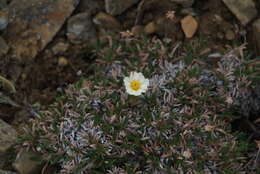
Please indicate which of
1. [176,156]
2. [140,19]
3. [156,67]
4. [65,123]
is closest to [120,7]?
[140,19]

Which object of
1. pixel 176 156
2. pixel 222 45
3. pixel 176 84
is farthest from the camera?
pixel 222 45

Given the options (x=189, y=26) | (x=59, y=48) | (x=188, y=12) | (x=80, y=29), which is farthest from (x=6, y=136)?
(x=188, y=12)

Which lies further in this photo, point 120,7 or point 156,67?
point 120,7

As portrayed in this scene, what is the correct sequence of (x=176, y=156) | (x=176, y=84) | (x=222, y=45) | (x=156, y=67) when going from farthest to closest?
(x=222, y=45), (x=156, y=67), (x=176, y=84), (x=176, y=156)

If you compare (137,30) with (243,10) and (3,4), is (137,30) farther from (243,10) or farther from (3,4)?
(3,4)

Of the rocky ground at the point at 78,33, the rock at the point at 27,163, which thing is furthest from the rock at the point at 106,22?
the rock at the point at 27,163

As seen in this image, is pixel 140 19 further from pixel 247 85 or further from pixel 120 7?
pixel 247 85

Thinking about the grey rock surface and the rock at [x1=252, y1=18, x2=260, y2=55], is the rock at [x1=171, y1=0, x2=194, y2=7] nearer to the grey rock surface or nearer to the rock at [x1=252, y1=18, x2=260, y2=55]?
the rock at [x1=252, y1=18, x2=260, y2=55]
